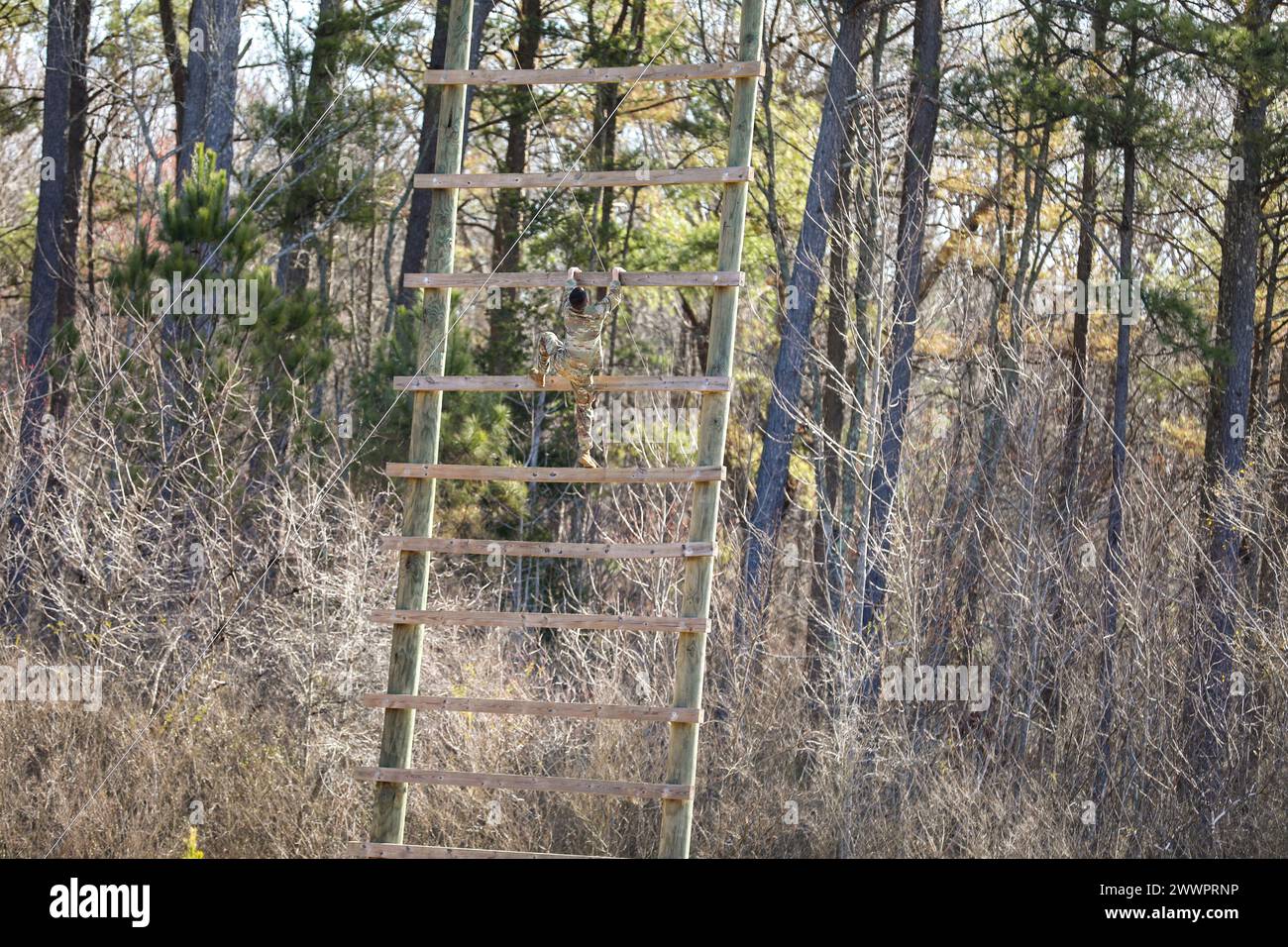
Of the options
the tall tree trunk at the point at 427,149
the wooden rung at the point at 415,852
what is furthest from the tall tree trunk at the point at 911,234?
the wooden rung at the point at 415,852

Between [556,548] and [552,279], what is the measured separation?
49.7 inches

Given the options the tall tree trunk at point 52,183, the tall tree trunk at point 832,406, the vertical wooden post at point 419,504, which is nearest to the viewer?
the vertical wooden post at point 419,504

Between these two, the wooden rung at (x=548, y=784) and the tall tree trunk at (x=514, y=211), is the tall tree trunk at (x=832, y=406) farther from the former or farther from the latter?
the wooden rung at (x=548, y=784)

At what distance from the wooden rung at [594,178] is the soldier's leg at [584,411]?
0.91 metres

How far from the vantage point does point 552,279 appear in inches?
280

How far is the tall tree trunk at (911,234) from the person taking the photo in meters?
13.2

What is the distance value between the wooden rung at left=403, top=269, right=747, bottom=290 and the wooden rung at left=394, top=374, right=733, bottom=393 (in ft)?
1.42

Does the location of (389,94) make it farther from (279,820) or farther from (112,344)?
(279,820)

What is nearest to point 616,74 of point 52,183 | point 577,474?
point 577,474

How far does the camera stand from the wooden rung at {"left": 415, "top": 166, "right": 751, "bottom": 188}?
6883mm

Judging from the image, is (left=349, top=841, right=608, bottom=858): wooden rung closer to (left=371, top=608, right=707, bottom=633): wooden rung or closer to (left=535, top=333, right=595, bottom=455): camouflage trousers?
(left=371, top=608, right=707, bottom=633): wooden rung

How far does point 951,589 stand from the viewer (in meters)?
13.0

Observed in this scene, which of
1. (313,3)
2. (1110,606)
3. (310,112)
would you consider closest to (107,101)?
(313,3)

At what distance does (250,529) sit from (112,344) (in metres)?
1.86
